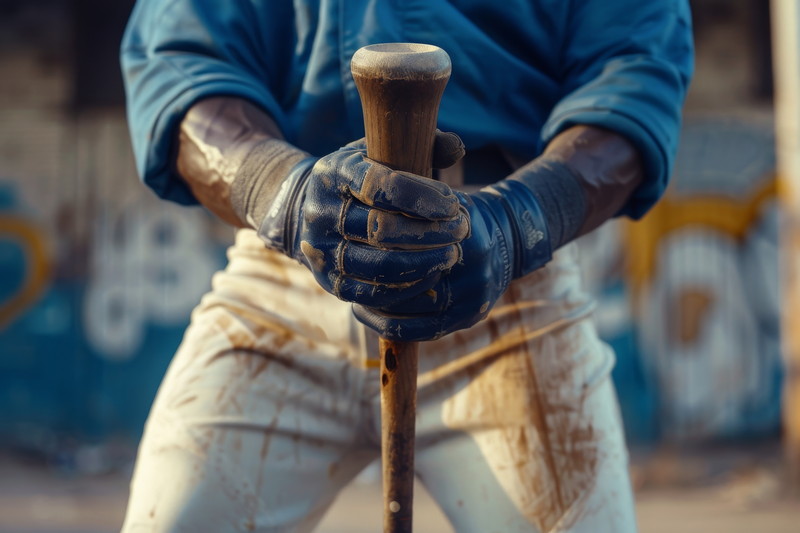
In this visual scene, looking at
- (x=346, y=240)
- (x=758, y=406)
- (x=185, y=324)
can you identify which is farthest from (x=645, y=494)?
(x=346, y=240)

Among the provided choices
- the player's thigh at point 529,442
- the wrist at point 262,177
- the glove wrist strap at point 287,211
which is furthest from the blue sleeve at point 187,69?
the player's thigh at point 529,442

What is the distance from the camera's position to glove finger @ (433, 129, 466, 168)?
165 cm

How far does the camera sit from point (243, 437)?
1.93 meters

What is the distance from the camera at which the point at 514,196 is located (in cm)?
179

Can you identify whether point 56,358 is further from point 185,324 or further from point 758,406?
point 758,406

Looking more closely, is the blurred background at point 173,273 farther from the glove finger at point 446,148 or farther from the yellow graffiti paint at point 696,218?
the glove finger at point 446,148

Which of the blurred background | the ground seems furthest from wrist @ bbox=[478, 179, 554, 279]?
the blurred background

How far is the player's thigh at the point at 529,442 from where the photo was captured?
1907 millimetres

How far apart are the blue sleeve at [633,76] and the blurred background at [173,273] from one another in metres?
5.16

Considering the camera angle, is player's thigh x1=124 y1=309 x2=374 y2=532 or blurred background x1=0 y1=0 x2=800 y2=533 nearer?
player's thigh x1=124 y1=309 x2=374 y2=532

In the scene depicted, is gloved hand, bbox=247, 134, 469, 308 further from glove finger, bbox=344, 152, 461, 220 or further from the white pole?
the white pole

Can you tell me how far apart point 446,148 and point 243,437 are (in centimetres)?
68

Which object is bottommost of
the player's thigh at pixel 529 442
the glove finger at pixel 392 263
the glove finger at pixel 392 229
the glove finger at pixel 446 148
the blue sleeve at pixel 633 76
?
the player's thigh at pixel 529 442

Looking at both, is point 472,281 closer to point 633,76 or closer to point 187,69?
point 633,76
